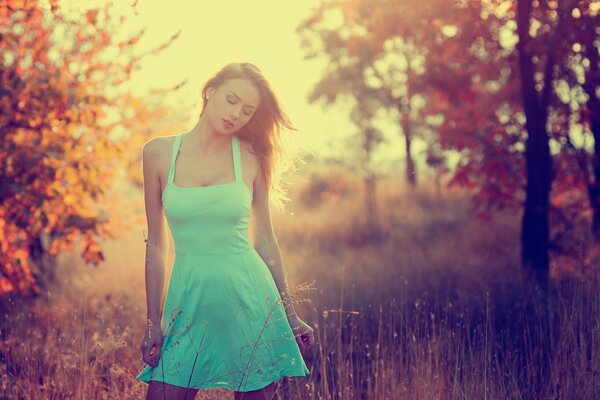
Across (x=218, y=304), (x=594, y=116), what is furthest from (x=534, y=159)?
(x=218, y=304)

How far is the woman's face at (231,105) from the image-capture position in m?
2.93

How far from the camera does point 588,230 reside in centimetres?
746

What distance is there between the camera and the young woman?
274 cm

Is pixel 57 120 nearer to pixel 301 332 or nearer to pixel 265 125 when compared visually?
pixel 265 125

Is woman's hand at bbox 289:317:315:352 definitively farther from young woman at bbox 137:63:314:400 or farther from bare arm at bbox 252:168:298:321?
bare arm at bbox 252:168:298:321

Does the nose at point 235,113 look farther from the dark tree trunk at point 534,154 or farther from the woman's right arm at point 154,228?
the dark tree trunk at point 534,154

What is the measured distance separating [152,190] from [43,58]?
339 centimetres

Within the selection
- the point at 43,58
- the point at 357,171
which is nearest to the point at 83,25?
the point at 43,58

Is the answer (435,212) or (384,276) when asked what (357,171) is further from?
(384,276)

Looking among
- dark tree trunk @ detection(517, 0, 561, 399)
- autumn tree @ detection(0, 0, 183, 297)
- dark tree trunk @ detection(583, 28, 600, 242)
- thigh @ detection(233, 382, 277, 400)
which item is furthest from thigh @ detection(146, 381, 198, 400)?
dark tree trunk @ detection(583, 28, 600, 242)

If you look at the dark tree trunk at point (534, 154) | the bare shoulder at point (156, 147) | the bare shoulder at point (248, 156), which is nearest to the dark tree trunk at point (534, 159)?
the dark tree trunk at point (534, 154)

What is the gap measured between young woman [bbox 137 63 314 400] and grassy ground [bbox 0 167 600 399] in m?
0.28

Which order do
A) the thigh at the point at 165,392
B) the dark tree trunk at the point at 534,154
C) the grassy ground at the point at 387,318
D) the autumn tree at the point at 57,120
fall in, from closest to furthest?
the thigh at the point at 165,392
the grassy ground at the point at 387,318
the autumn tree at the point at 57,120
the dark tree trunk at the point at 534,154

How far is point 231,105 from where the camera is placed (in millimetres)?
2955
